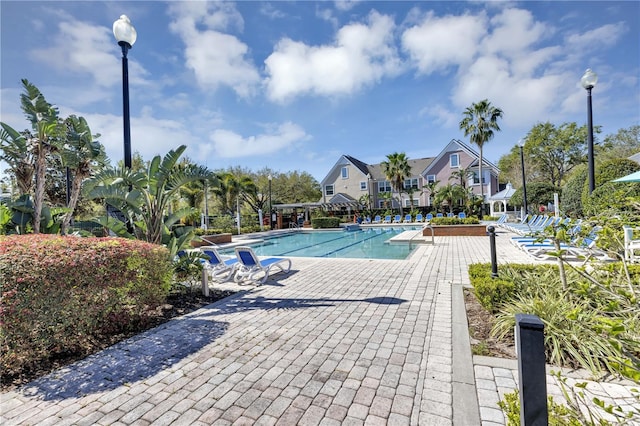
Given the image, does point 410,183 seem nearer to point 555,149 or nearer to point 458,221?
→ point 555,149

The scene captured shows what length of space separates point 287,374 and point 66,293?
3.18 m

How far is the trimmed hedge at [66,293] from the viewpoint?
140 inches

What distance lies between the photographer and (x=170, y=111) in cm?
1265

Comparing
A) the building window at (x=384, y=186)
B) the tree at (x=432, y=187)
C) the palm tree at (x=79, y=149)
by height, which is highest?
the building window at (x=384, y=186)

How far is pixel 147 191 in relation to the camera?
7.04 metres

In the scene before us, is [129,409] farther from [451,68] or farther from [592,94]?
[451,68]

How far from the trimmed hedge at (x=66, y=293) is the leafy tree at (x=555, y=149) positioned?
51.2 meters

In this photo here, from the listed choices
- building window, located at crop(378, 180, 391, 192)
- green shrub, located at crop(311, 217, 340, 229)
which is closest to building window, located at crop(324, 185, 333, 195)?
building window, located at crop(378, 180, 391, 192)

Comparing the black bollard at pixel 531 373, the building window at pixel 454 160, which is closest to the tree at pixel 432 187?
the building window at pixel 454 160

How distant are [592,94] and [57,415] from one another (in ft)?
50.7

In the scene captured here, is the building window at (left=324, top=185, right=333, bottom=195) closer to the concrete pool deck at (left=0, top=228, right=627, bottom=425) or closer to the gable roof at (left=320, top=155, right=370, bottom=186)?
the gable roof at (left=320, top=155, right=370, bottom=186)

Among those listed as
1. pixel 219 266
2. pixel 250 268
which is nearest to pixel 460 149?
pixel 250 268

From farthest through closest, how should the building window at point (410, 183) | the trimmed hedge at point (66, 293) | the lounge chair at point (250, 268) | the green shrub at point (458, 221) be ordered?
the building window at point (410, 183) < the green shrub at point (458, 221) < the lounge chair at point (250, 268) < the trimmed hedge at point (66, 293)

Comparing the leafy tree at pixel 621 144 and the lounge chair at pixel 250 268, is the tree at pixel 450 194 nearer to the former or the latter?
the leafy tree at pixel 621 144
